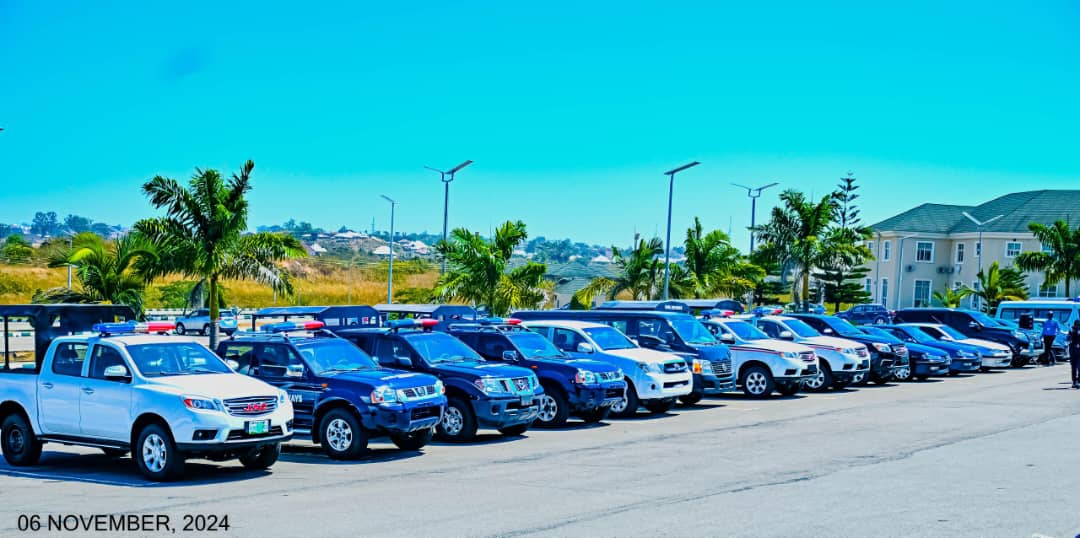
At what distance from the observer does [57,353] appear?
13.8m

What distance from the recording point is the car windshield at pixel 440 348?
16969 mm

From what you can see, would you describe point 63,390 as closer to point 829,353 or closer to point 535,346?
point 535,346

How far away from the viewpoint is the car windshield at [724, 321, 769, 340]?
2447 cm

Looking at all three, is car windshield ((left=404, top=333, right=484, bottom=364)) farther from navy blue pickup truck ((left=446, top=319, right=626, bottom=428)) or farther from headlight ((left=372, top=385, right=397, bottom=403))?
headlight ((left=372, top=385, right=397, bottom=403))

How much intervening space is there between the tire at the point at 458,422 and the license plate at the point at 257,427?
3711 millimetres

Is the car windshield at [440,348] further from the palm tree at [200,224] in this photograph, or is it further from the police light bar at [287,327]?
the palm tree at [200,224]

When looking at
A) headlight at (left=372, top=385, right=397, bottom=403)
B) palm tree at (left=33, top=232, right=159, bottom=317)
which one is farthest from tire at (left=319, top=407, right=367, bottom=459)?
palm tree at (left=33, top=232, right=159, bottom=317)

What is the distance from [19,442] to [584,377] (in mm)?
8516

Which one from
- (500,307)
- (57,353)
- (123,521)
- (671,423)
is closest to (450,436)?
(671,423)

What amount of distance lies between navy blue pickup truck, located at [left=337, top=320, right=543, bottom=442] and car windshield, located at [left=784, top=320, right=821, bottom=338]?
10.6 meters

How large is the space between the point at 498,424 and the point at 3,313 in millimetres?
7265

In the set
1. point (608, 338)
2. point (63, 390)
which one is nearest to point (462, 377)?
point (608, 338)

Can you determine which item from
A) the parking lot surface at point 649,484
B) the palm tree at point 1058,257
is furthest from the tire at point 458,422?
the palm tree at point 1058,257

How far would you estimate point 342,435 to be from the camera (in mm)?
14555
